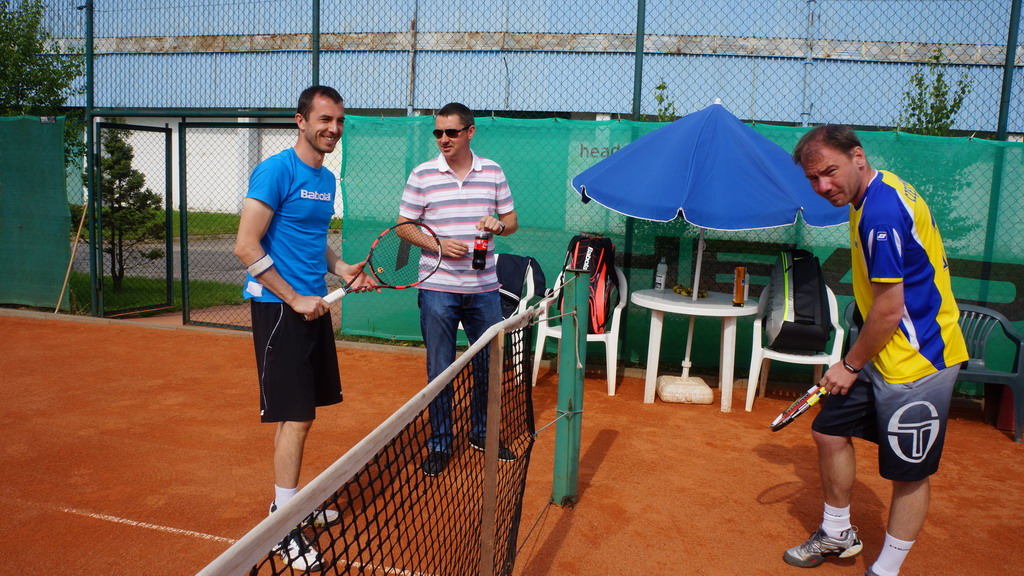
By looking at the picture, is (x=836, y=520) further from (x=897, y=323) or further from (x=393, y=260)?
(x=393, y=260)

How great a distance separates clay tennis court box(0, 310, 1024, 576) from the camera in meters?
3.28

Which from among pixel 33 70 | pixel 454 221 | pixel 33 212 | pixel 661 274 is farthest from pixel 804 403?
pixel 33 70

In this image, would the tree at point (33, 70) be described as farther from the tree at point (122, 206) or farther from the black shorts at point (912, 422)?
the black shorts at point (912, 422)

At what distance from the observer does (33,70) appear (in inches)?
350

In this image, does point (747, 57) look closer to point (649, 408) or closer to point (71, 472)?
point (649, 408)

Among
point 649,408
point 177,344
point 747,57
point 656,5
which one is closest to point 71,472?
point 177,344

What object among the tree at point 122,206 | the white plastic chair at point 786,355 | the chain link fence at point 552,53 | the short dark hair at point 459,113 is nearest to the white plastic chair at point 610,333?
the white plastic chair at point 786,355

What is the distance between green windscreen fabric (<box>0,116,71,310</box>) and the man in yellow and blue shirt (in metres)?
8.11

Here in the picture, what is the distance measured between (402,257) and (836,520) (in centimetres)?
331

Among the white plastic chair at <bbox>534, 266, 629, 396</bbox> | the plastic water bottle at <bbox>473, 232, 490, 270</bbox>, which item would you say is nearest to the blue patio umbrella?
the white plastic chair at <bbox>534, 266, 629, 396</bbox>

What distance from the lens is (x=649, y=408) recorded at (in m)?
5.69

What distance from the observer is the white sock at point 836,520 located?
10.6 ft

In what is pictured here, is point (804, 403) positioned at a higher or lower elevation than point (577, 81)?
lower

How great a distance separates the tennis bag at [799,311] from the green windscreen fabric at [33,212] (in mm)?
7381
